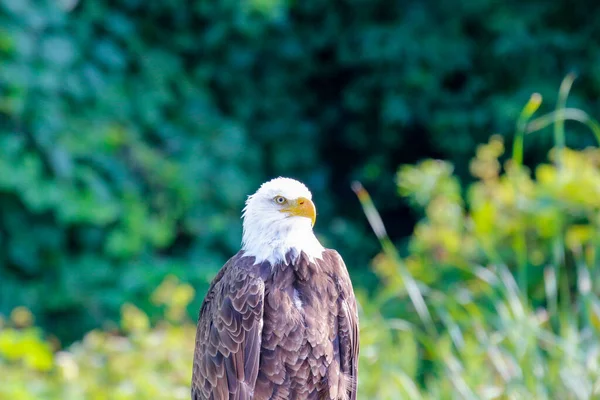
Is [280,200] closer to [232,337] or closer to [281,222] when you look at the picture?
[281,222]

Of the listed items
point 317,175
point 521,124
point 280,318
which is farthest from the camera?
point 317,175

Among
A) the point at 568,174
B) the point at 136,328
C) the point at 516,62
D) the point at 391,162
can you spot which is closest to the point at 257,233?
the point at 136,328

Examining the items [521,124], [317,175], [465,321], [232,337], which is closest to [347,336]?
[232,337]

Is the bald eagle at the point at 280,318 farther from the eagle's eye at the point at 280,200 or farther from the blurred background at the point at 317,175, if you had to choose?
the blurred background at the point at 317,175

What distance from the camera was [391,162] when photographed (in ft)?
28.7

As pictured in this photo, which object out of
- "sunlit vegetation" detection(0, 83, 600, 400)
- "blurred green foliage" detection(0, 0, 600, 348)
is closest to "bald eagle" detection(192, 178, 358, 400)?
"sunlit vegetation" detection(0, 83, 600, 400)

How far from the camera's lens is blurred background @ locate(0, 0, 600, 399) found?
4.09 meters

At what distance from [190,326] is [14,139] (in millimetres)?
1882

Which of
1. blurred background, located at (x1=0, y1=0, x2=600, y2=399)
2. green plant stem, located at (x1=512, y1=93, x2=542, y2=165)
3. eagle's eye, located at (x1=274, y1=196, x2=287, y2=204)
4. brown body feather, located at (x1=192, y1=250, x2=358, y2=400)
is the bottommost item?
brown body feather, located at (x1=192, y1=250, x2=358, y2=400)

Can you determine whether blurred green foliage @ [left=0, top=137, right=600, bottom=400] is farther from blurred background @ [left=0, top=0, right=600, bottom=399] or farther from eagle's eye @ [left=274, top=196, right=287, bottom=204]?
eagle's eye @ [left=274, top=196, right=287, bottom=204]

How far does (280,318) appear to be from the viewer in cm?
264

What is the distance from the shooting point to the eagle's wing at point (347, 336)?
8.95 feet

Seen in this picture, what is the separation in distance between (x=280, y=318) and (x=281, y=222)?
0.33m

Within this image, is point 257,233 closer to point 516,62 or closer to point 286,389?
point 286,389
